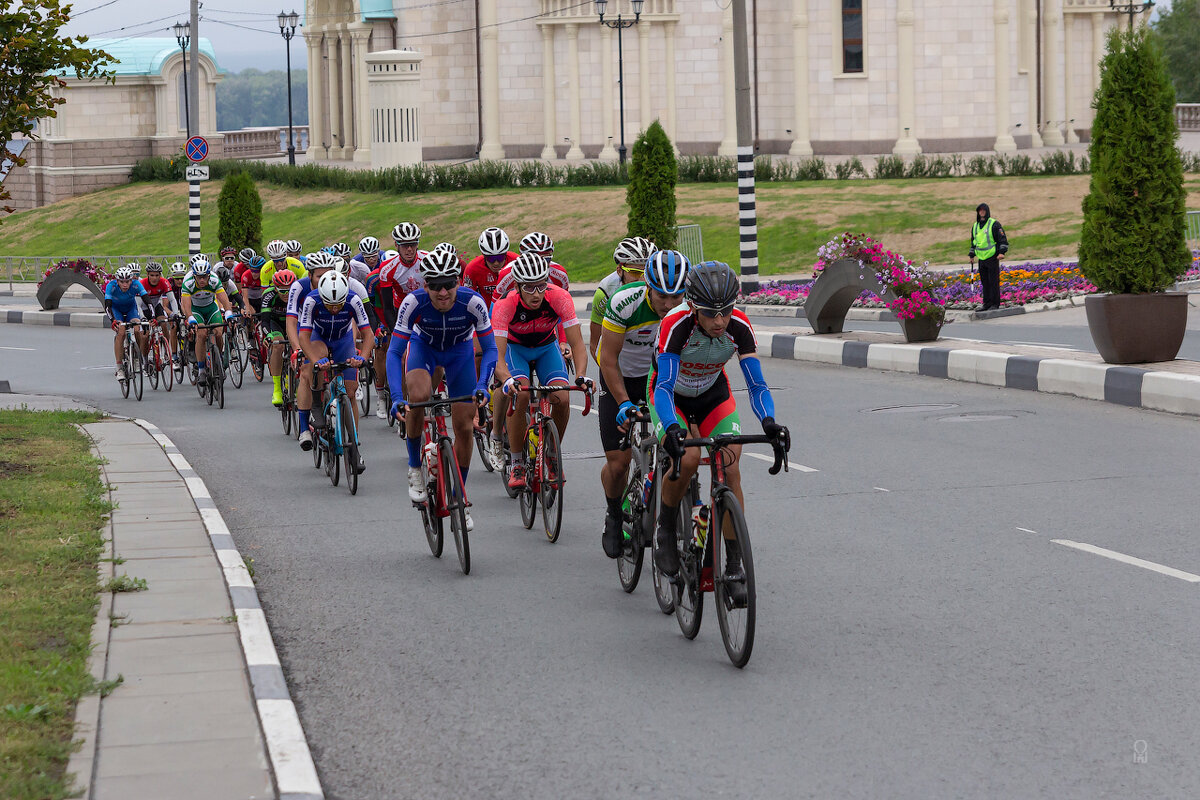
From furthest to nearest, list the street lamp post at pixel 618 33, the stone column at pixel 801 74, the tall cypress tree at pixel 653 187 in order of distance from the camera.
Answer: the stone column at pixel 801 74 < the street lamp post at pixel 618 33 < the tall cypress tree at pixel 653 187

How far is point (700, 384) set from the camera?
24.1 feet

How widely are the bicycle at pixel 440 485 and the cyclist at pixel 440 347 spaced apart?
0.09 metres

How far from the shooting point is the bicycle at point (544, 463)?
31.8 ft

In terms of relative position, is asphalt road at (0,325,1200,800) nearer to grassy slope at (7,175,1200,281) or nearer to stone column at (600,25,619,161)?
grassy slope at (7,175,1200,281)

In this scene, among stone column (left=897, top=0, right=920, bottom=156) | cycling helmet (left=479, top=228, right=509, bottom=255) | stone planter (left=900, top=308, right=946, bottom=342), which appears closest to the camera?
cycling helmet (left=479, top=228, right=509, bottom=255)

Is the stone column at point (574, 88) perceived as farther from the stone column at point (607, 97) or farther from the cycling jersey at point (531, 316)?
the cycling jersey at point (531, 316)

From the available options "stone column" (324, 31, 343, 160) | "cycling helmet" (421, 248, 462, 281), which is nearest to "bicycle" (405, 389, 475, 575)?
"cycling helmet" (421, 248, 462, 281)

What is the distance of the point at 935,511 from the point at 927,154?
150 feet

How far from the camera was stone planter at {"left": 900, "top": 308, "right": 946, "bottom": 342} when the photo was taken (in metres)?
20.0

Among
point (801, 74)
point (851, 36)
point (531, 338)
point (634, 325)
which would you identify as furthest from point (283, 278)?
point (851, 36)

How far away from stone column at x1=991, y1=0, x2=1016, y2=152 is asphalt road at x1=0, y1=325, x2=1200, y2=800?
4377 cm

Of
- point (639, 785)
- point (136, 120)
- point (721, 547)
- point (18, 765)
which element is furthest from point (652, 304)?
point (136, 120)

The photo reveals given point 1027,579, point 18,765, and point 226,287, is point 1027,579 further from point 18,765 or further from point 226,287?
point 226,287

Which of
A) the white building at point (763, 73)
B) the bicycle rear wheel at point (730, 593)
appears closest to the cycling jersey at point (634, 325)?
the bicycle rear wheel at point (730, 593)
